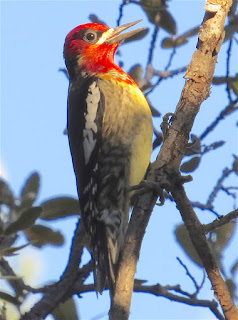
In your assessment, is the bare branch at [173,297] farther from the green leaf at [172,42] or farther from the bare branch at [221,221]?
the green leaf at [172,42]

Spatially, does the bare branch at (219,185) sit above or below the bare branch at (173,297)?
above

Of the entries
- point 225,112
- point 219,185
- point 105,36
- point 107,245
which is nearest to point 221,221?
point 219,185

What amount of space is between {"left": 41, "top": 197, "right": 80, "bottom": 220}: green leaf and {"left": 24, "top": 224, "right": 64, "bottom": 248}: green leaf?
0.24 ft

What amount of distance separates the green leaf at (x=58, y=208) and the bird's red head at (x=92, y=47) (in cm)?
116

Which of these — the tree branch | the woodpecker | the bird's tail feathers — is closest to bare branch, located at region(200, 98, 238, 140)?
the woodpecker

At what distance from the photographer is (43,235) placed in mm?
2959

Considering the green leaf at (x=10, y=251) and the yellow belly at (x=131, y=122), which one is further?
the yellow belly at (x=131, y=122)

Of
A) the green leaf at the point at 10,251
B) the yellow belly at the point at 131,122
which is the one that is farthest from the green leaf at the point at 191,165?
the green leaf at the point at 10,251

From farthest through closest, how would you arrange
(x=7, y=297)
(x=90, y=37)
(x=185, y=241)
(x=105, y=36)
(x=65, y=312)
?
(x=90, y=37) < (x=105, y=36) < (x=185, y=241) < (x=65, y=312) < (x=7, y=297)

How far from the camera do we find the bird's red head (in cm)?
404

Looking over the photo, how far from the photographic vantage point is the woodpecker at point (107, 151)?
3383 mm

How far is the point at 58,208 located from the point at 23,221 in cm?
43

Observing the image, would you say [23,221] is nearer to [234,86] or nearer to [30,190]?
[30,190]

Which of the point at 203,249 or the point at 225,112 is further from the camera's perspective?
the point at 225,112
